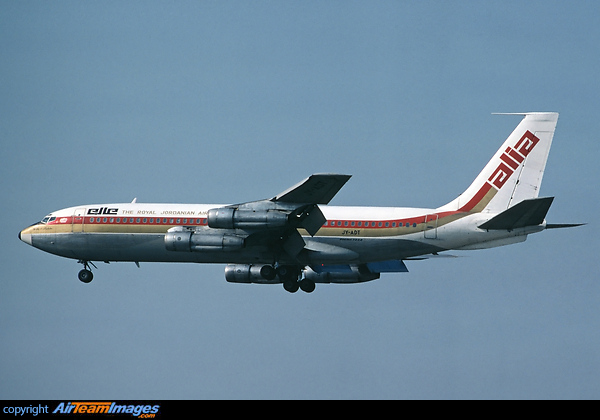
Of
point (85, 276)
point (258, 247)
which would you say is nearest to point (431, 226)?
point (258, 247)

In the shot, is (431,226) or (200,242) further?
(200,242)

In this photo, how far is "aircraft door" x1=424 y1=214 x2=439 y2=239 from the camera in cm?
6266

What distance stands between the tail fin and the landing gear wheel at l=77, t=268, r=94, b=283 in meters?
23.7

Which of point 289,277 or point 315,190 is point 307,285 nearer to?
point 289,277

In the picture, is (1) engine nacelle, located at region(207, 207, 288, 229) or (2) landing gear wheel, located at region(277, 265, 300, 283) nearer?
(1) engine nacelle, located at region(207, 207, 288, 229)

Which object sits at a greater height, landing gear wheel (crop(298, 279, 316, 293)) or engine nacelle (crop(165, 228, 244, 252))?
engine nacelle (crop(165, 228, 244, 252))

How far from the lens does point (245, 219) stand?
6044cm

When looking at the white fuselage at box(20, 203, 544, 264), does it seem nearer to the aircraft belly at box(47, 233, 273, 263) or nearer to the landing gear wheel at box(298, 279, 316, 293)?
the aircraft belly at box(47, 233, 273, 263)

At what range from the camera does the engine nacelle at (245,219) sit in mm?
60188
